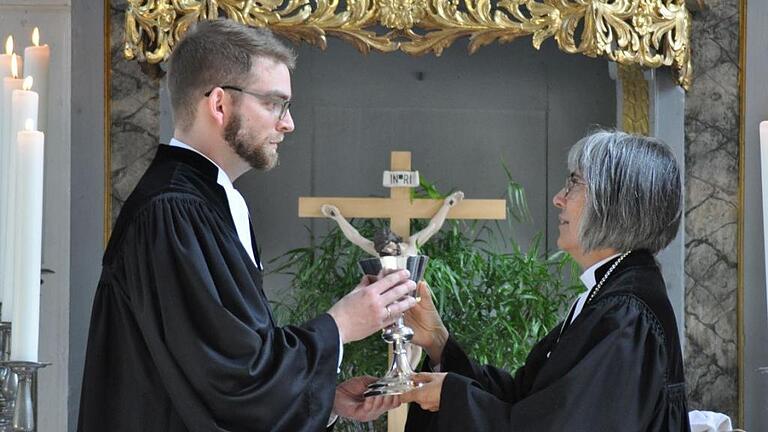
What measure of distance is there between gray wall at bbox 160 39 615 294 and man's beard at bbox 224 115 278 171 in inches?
89.3

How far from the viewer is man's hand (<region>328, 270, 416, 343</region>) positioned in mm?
3375

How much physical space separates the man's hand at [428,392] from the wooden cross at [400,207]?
1.14 m

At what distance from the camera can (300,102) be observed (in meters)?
5.71

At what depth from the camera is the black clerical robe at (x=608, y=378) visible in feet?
11.0

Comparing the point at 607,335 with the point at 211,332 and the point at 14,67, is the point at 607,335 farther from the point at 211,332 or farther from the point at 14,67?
the point at 14,67

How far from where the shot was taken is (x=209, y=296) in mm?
3119

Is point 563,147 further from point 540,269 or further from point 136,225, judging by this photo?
point 136,225

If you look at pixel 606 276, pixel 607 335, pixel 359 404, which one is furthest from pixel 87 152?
pixel 607 335

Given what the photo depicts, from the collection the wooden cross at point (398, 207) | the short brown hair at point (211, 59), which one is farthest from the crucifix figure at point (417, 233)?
the short brown hair at point (211, 59)

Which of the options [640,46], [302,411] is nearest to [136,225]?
[302,411]

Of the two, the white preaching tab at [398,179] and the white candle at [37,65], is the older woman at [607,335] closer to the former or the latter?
the white preaching tab at [398,179]

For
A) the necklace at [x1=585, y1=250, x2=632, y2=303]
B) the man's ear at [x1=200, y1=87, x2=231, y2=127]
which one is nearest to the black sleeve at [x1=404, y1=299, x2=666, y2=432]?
the necklace at [x1=585, y1=250, x2=632, y2=303]

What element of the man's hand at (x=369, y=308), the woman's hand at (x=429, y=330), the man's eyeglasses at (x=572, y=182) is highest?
the man's eyeglasses at (x=572, y=182)

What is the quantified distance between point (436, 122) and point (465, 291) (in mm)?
1045
